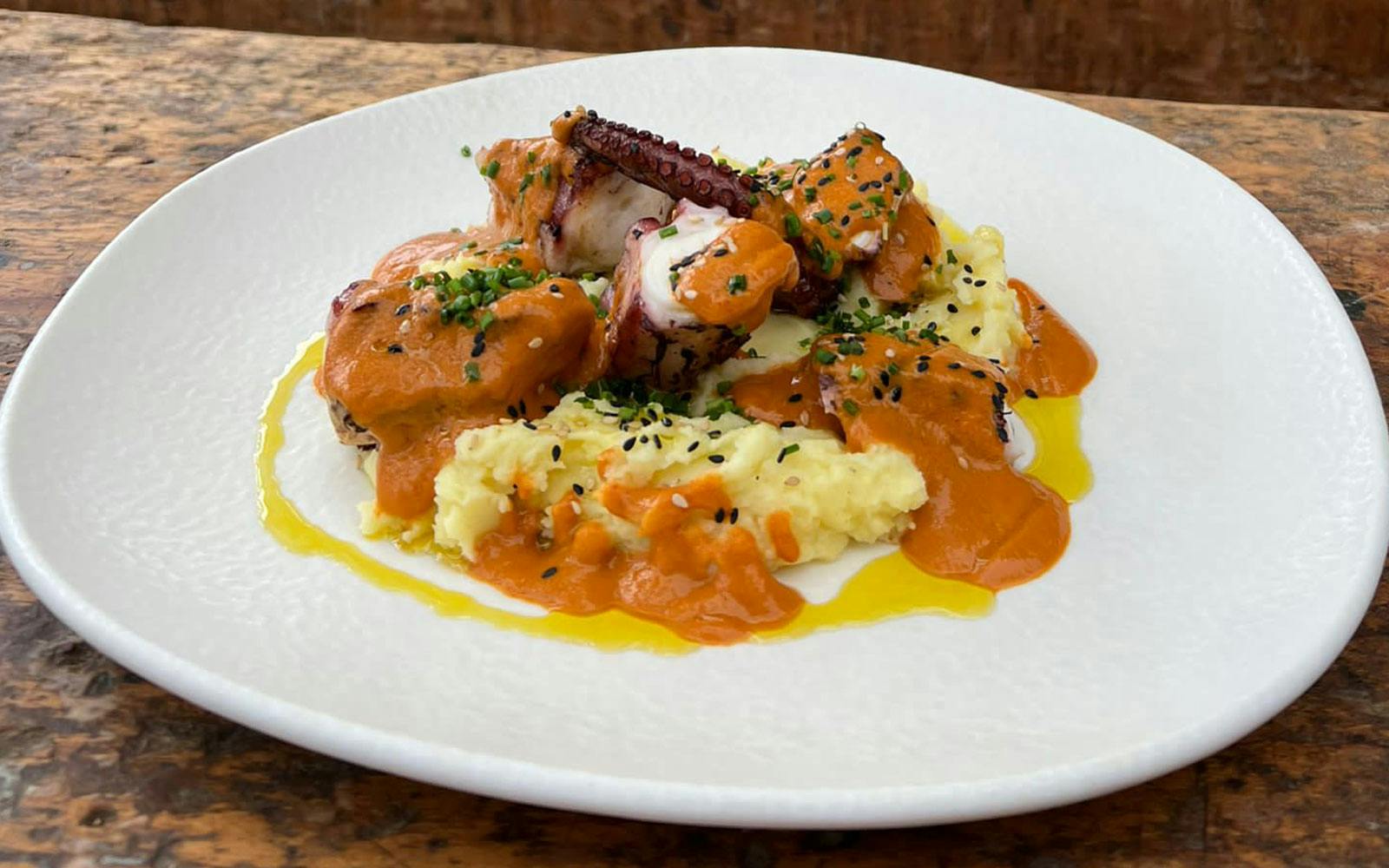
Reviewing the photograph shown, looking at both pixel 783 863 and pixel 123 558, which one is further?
pixel 123 558

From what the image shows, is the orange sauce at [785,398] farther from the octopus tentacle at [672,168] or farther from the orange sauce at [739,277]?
the octopus tentacle at [672,168]

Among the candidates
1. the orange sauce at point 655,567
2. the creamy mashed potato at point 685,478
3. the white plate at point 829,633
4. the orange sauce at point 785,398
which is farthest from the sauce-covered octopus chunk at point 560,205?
the orange sauce at point 655,567

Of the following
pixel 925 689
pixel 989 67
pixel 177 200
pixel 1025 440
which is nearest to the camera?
pixel 925 689

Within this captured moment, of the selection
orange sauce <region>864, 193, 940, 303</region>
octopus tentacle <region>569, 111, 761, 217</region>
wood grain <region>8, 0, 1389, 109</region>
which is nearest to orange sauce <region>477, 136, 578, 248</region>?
octopus tentacle <region>569, 111, 761, 217</region>

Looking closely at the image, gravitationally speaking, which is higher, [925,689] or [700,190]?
[700,190]

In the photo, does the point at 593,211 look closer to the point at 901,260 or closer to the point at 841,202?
the point at 841,202

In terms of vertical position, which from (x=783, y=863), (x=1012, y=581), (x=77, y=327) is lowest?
(x=783, y=863)

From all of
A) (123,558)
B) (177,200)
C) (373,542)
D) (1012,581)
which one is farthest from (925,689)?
(177,200)

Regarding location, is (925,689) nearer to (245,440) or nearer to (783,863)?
(783,863)
